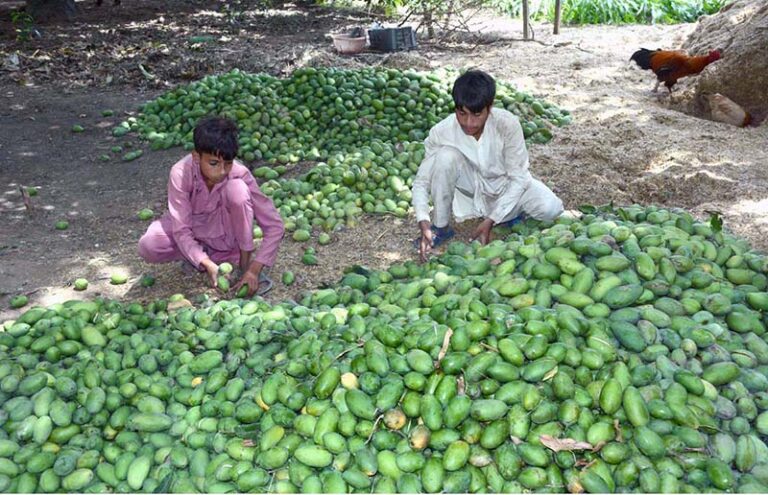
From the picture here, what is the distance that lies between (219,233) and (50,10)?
10.7 metres

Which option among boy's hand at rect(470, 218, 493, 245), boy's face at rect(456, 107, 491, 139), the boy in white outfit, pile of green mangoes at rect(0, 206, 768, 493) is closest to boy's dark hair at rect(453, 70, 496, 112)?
boy's face at rect(456, 107, 491, 139)

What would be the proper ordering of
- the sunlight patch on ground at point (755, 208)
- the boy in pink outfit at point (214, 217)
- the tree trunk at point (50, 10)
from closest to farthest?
the boy in pink outfit at point (214, 217) → the sunlight patch on ground at point (755, 208) → the tree trunk at point (50, 10)

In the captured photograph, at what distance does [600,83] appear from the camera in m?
8.28

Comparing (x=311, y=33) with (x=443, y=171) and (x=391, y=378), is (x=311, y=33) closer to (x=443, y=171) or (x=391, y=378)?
(x=443, y=171)

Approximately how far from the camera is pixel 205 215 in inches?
167

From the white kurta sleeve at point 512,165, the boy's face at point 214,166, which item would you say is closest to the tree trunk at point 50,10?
the boy's face at point 214,166

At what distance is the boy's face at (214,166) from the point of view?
3.78 metres

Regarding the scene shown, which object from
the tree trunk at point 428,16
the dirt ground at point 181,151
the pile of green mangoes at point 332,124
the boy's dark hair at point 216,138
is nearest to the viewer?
the boy's dark hair at point 216,138

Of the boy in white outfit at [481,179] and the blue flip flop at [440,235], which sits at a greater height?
the boy in white outfit at [481,179]

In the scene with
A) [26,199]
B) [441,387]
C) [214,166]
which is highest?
[214,166]

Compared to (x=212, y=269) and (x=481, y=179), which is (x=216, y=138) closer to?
(x=212, y=269)

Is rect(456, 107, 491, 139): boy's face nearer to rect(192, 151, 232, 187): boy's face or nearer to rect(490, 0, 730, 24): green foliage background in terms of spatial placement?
rect(192, 151, 232, 187): boy's face

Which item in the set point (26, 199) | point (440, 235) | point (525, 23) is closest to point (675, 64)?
point (525, 23)

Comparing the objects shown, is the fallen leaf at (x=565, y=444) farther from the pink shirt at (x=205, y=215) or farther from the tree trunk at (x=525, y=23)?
the tree trunk at (x=525, y=23)
